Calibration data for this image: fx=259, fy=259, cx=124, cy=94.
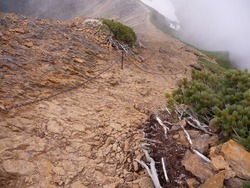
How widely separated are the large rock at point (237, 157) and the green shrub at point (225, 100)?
0.15 meters

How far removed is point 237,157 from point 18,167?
3506 mm

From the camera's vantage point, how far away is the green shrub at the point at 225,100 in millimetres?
4234

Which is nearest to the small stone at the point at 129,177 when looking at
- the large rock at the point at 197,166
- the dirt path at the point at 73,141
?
the dirt path at the point at 73,141

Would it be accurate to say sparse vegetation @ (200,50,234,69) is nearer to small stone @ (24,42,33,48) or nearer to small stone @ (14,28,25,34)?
small stone @ (14,28,25,34)

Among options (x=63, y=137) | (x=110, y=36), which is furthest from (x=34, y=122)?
(x=110, y=36)

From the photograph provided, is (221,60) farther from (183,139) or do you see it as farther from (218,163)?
(218,163)

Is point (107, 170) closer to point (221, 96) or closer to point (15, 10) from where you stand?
point (221, 96)

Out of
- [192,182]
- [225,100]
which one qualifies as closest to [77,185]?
[192,182]

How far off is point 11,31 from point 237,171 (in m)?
8.68

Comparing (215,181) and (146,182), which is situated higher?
(215,181)

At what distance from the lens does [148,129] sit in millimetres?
5895

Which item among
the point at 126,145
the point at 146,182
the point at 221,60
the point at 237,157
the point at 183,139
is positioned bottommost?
the point at 221,60

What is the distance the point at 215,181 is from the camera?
354cm

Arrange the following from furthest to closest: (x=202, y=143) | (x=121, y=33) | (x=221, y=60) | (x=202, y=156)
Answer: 1. (x=221, y=60)
2. (x=121, y=33)
3. (x=202, y=143)
4. (x=202, y=156)
